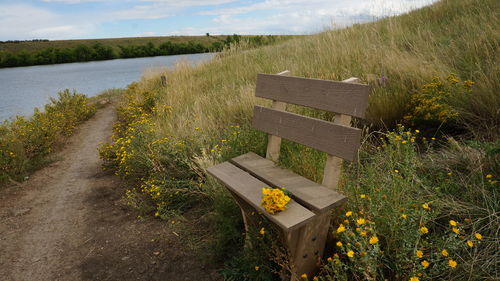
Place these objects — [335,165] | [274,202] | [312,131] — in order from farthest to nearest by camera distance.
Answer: [312,131] < [335,165] < [274,202]

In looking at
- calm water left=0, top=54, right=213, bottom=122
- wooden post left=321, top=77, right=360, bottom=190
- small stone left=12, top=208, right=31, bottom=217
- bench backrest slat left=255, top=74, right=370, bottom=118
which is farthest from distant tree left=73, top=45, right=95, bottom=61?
wooden post left=321, top=77, right=360, bottom=190

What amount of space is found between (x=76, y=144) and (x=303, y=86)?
5944 millimetres

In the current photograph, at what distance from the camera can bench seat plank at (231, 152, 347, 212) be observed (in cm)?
147

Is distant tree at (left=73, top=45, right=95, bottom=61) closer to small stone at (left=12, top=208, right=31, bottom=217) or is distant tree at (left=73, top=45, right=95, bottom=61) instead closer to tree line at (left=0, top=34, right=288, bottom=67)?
tree line at (left=0, top=34, right=288, bottom=67)

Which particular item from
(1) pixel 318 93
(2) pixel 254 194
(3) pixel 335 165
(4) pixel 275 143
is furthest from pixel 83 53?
(3) pixel 335 165

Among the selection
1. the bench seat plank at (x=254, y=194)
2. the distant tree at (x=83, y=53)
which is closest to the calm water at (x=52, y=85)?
the bench seat plank at (x=254, y=194)

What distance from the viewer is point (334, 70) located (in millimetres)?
4406

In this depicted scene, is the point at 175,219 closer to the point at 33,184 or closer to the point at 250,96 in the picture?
the point at 250,96

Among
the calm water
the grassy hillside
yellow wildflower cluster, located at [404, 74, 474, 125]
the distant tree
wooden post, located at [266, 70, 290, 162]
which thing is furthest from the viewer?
the distant tree

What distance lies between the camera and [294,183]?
173 centimetres

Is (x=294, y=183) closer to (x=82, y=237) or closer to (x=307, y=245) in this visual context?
(x=307, y=245)

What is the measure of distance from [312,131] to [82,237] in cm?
246

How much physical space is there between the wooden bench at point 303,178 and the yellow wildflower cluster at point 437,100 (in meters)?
1.55

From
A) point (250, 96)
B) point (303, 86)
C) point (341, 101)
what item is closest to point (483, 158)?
point (341, 101)
